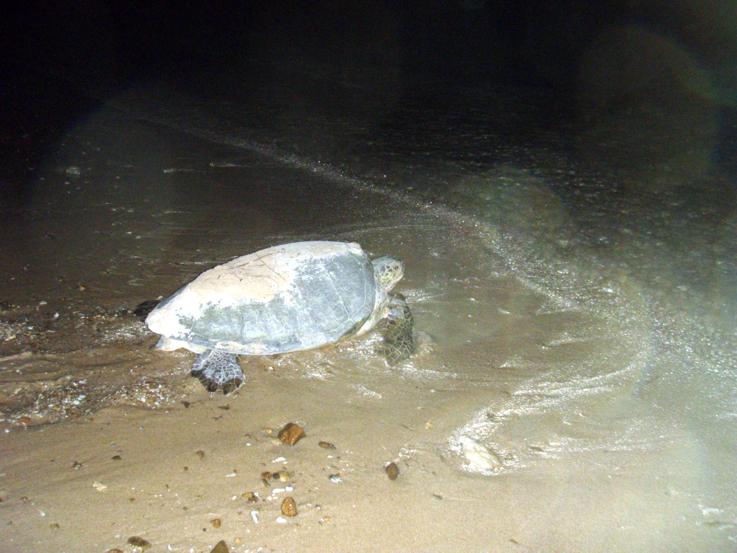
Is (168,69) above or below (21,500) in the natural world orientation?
above

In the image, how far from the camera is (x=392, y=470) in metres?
3.11

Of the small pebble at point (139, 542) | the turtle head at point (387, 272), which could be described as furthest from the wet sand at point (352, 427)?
the turtle head at point (387, 272)

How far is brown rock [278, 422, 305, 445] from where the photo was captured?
10.9 feet

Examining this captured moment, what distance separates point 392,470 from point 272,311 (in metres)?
1.35

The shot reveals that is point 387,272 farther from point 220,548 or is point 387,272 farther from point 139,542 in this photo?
point 139,542

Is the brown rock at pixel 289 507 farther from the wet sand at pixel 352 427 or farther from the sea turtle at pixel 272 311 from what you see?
the sea turtle at pixel 272 311

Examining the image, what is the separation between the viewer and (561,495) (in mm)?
3025

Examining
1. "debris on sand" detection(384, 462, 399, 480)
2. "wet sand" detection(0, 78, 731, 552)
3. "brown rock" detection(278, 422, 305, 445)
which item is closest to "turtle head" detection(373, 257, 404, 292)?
"wet sand" detection(0, 78, 731, 552)

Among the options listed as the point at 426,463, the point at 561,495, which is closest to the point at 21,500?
the point at 426,463

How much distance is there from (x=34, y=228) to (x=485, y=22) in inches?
1009

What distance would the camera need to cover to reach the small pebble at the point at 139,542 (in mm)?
2586

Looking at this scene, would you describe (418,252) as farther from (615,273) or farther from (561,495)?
(561,495)

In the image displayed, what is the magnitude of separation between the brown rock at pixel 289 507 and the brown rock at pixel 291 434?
475 millimetres

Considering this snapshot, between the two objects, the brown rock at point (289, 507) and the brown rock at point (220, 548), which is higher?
the brown rock at point (289, 507)
